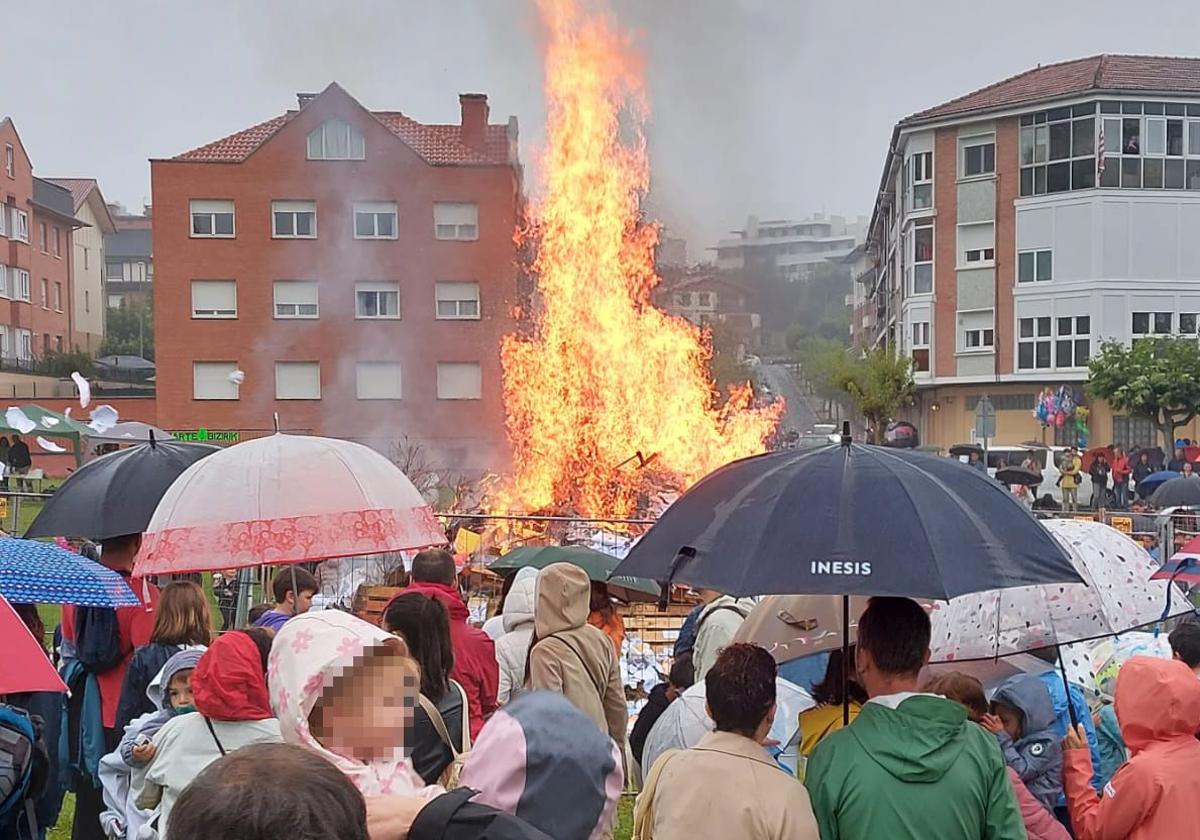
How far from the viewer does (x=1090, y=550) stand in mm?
5355

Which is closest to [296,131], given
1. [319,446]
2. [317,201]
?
[317,201]

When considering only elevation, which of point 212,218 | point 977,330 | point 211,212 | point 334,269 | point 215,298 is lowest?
point 977,330

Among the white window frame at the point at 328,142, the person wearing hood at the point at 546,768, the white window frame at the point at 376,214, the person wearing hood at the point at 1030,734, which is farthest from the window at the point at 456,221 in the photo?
the person wearing hood at the point at 546,768

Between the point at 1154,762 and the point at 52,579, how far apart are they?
4.10 meters

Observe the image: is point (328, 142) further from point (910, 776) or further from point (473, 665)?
point (910, 776)

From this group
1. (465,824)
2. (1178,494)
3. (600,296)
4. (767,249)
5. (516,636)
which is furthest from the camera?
(767,249)

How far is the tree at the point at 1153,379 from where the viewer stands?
3634 cm

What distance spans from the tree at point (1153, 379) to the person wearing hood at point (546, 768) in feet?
120

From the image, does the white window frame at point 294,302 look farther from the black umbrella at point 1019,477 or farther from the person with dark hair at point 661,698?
the person with dark hair at point 661,698

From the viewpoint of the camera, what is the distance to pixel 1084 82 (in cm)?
4288

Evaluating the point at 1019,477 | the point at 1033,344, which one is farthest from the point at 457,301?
the point at 1019,477

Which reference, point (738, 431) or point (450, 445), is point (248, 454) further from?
point (450, 445)

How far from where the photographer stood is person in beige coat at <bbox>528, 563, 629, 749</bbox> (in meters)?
5.77

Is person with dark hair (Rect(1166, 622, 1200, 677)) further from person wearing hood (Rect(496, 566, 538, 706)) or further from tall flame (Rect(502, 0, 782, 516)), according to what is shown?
tall flame (Rect(502, 0, 782, 516))
